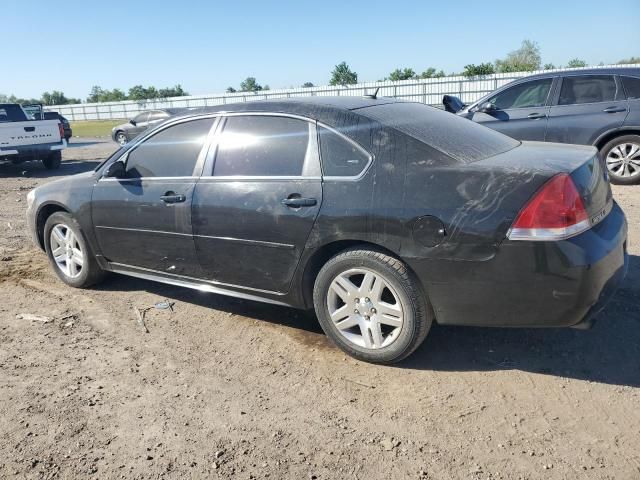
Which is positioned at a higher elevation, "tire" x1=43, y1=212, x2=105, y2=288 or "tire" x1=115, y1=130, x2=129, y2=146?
"tire" x1=115, y1=130, x2=129, y2=146

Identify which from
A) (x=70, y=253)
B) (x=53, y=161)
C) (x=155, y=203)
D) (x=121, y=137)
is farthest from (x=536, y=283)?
(x=121, y=137)

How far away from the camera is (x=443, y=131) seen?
347cm

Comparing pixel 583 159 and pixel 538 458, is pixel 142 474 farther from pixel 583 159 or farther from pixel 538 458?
pixel 583 159

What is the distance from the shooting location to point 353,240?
3215mm

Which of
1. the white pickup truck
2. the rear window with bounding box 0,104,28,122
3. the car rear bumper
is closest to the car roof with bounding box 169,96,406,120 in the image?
the car rear bumper

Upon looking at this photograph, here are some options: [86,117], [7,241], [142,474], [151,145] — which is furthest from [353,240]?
[86,117]

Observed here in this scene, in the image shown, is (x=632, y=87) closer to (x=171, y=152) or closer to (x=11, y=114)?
(x=171, y=152)

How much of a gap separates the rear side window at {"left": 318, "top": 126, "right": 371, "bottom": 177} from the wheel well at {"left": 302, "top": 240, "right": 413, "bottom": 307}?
42cm

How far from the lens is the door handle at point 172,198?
3.90 m

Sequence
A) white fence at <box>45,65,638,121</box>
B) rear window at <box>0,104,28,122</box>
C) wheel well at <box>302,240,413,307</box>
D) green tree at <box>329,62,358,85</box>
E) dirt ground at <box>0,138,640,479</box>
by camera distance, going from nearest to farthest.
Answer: dirt ground at <box>0,138,640,479</box>, wheel well at <box>302,240,413,307</box>, rear window at <box>0,104,28,122</box>, white fence at <box>45,65,638,121</box>, green tree at <box>329,62,358,85</box>

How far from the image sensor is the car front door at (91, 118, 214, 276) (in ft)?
13.0

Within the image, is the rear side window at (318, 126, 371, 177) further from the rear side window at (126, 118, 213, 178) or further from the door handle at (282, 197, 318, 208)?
the rear side window at (126, 118, 213, 178)

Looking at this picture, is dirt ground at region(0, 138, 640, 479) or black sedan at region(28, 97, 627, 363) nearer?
dirt ground at region(0, 138, 640, 479)

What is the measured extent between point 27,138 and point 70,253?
10.1 metres
